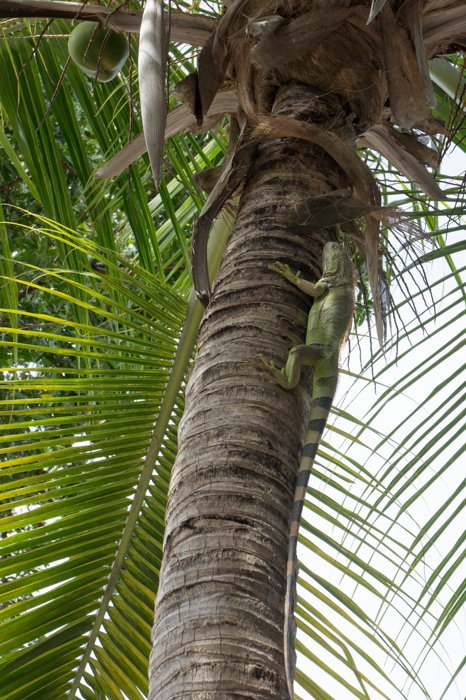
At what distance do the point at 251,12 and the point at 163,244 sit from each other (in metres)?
1.96

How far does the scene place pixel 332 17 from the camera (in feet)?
6.70

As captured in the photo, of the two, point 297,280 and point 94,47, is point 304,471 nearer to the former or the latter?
point 297,280

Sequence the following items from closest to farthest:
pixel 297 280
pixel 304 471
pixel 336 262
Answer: pixel 304 471 < pixel 297 280 < pixel 336 262

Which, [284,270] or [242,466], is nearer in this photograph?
[242,466]

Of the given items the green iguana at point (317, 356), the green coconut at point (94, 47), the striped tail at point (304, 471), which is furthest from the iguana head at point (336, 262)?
the green coconut at point (94, 47)

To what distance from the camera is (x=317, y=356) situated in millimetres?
1891

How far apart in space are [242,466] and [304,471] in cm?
18

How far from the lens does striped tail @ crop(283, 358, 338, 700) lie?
4.23 ft

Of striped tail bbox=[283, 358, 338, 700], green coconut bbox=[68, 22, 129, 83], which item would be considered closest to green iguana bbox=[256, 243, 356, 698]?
striped tail bbox=[283, 358, 338, 700]

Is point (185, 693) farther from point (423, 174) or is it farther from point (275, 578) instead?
point (423, 174)

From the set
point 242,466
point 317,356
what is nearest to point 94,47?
point 317,356

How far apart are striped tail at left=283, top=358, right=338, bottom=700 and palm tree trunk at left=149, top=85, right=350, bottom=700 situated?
0.02 m

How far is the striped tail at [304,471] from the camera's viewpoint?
1.29 m

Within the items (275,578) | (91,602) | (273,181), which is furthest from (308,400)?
(91,602)
